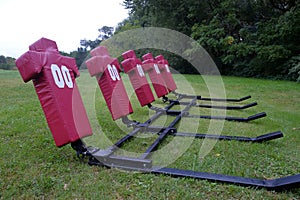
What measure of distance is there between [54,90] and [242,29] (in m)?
12.7

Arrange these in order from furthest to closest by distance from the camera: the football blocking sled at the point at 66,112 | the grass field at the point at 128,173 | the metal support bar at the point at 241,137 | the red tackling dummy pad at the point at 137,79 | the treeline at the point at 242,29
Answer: the treeline at the point at 242,29 → the red tackling dummy pad at the point at 137,79 → the metal support bar at the point at 241,137 → the football blocking sled at the point at 66,112 → the grass field at the point at 128,173

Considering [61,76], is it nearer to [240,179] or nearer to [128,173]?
[128,173]

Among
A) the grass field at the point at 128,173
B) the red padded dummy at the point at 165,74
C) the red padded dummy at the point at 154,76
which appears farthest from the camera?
the red padded dummy at the point at 165,74

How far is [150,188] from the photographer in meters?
1.65

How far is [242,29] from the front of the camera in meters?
12.5

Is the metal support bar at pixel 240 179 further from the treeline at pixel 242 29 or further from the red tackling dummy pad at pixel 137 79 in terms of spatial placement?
Answer: the treeline at pixel 242 29

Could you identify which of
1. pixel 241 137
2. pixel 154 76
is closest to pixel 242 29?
pixel 154 76

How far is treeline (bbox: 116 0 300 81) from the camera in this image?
427 inches

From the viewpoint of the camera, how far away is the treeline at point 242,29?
35.6ft

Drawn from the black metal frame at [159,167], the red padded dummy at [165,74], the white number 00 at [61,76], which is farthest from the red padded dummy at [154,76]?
the white number 00 at [61,76]

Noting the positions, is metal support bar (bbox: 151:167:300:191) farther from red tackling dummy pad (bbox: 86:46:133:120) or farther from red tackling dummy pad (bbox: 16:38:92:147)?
red tackling dummy pad (bbox: 86:46:133:120)

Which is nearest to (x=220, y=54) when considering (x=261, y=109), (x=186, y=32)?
(x=186, y=32)

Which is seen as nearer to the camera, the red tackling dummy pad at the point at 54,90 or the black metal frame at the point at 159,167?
the black metal frame at the point at 159,167

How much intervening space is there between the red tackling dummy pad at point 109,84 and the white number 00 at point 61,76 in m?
0.60
